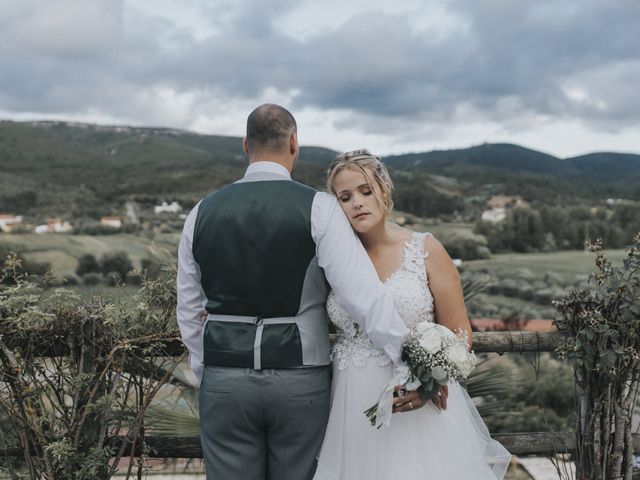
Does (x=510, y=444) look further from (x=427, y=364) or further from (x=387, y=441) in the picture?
(x=427, y=364)

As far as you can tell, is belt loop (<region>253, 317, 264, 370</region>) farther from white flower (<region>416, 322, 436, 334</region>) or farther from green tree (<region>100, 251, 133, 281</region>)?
green tree (<region>100, 251, 133, 281</region>)

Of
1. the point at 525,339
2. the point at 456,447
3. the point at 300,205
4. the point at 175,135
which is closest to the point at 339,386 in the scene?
the point at 456,447

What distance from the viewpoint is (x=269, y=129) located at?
8.38 ft

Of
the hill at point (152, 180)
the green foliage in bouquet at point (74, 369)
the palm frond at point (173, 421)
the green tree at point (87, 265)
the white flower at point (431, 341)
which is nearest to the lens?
the white flower at point (431, 341)

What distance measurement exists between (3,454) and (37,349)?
0.64 metres

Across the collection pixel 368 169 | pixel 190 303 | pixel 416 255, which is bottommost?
pixel 190 303

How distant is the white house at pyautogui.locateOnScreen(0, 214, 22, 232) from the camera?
2318 centimetres

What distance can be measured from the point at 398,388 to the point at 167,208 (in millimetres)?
24127

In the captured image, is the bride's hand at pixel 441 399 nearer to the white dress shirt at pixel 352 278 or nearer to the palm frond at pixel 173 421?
the white dress shirt at pixel 352 278

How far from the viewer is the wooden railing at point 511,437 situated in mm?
3373

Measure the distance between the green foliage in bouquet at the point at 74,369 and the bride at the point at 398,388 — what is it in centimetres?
108

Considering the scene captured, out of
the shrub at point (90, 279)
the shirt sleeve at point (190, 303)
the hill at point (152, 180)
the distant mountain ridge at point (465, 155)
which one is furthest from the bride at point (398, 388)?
the distant mountain ridge at point (465, 155)

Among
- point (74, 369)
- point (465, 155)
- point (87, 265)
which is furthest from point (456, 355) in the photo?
point (465, 155)

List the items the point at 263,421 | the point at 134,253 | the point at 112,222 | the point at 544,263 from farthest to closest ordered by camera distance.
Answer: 1. the point at 112,222
2. the point at 544,263
3. the point at 134,253
4. the point at 263,421
